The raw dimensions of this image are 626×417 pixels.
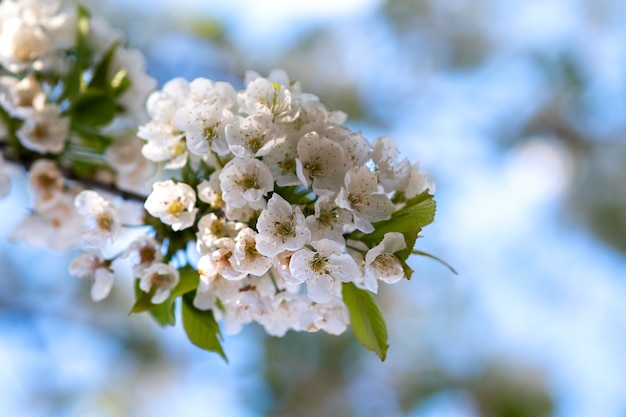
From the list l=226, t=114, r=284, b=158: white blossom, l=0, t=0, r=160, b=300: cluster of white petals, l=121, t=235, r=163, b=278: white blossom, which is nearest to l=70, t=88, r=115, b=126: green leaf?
l=0, t=0, r=160, b=300: cluster of white petals

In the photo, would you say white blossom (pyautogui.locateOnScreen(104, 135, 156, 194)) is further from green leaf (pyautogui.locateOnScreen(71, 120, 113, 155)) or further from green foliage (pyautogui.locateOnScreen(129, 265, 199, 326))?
green foliage (pyautogui.locateOnScreen(129, 265, 199, 326))

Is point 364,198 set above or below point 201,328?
above

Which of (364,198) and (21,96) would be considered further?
(21,96)

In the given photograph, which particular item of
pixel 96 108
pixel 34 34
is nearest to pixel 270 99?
pixel 96 108

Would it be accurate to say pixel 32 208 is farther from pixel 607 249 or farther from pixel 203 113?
pixel 607 249

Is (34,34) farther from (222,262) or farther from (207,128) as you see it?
(222,262)

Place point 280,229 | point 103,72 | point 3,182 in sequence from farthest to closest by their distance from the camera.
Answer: point 103,72
point 3,182
point 280,229
